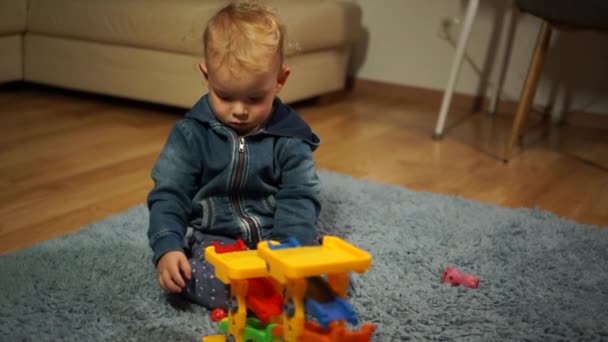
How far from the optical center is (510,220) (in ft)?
4.73

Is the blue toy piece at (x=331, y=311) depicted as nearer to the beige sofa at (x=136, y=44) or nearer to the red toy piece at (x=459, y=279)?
the red toy piece at (x=459, y=279)

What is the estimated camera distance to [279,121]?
107cm

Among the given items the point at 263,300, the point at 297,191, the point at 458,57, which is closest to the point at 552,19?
the point at 458,57

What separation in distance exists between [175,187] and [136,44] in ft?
4.24

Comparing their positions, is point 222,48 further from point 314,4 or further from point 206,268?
point 314,4

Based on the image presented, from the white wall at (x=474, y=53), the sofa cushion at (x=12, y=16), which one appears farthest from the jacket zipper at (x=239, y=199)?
the white wall at (x=474, y=53)

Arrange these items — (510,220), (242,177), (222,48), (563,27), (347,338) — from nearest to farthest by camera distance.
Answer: (347,338), (222,48), (242,177), (510,220), (563,27)

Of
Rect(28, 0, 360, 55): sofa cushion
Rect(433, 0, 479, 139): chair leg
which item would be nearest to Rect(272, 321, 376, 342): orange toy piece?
Rect(28, 0, 360, 55): sofa cushion

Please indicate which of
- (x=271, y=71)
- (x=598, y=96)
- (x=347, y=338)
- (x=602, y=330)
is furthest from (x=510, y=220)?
(x=598, y=96)

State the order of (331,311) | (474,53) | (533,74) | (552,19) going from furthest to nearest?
(474,53) → (533,74) → (552,19) → (331,311)

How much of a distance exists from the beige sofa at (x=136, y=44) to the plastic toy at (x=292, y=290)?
135 cm

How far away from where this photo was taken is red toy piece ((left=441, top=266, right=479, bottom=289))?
3.67 feet

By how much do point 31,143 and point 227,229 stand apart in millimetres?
1031

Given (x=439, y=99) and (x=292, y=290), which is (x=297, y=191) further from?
(x=439, y=99)
